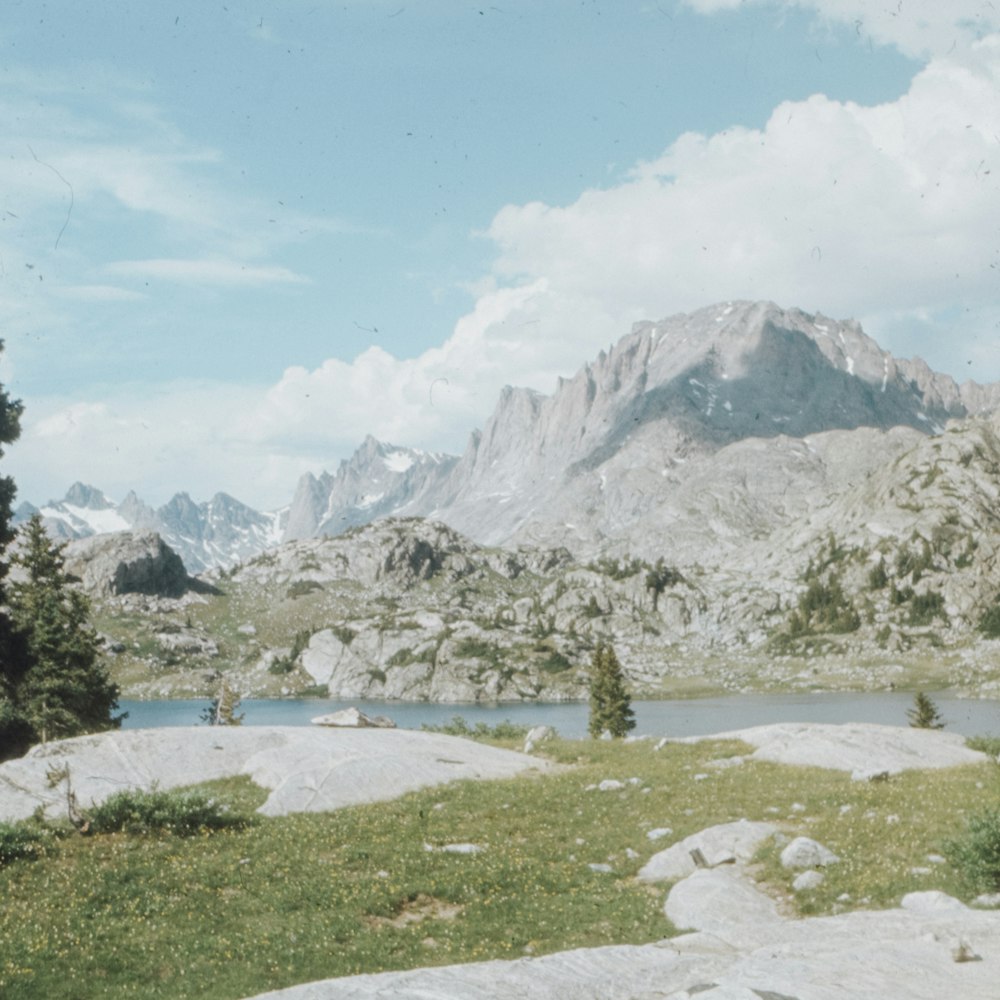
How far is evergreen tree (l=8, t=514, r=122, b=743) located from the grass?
130 feet

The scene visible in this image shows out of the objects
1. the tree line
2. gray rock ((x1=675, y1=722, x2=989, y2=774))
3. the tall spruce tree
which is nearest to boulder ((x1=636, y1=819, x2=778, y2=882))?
gray rock ((x1=675, y1=722, x2=989, y2=774))

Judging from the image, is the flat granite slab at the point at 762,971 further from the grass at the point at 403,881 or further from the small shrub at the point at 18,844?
the small shrub at the point at 18,844

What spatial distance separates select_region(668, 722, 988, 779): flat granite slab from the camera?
1441 inches

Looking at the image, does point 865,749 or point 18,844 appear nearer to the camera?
point 18,844

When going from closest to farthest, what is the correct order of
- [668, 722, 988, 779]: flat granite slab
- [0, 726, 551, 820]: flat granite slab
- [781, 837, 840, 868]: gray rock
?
[781, 837, 840, 868]: gray rock, [0, 726, 551, 820]: flat granite slab, [668, 722, 988, 779]: flat granite slab

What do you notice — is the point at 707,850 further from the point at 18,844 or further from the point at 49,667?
the point at 49,667

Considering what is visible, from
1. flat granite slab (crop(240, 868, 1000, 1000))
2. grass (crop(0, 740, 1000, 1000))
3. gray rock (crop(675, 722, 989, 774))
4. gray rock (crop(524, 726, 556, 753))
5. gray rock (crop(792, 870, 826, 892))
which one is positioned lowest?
gray rock (crop(524, 726, 556, 753))

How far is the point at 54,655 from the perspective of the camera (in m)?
65.8

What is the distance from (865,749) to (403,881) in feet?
80.0

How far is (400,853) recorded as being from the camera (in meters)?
24.8

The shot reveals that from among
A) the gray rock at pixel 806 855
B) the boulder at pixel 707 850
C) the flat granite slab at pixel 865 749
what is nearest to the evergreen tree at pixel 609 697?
the flat granite slab at pixel 865 749

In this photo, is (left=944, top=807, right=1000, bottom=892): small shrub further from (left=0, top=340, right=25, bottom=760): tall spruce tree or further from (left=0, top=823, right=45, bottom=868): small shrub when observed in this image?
(left=0, top=340, right=25, bottom=760): tall spruce tree

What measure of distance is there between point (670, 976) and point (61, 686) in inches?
2490

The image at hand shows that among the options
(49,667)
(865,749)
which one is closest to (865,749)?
(865,749)
